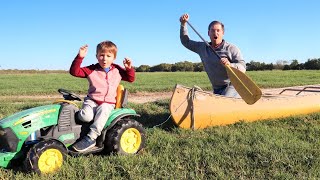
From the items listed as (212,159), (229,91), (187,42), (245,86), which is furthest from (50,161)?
(187,42)

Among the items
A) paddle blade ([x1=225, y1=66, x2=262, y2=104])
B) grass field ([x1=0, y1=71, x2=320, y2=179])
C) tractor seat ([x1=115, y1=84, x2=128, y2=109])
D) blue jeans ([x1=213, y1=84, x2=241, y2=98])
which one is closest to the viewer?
grass field ([x1=0, y1=71, x2=320, y2=179])

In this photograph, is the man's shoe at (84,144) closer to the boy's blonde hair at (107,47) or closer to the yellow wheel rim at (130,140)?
the yellow wheel rim at (130,140)

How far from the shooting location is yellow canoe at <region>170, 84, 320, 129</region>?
6660 millimetres

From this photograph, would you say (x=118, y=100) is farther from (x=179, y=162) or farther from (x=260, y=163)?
(x=260, y=163)

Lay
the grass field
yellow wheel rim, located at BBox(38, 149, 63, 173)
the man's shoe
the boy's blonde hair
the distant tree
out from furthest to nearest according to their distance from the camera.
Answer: the distant tree
the boy's blonde hair
the man's shoe
yellow wheel rim, located at BBox(38, 149, 63, 173)
the grass field

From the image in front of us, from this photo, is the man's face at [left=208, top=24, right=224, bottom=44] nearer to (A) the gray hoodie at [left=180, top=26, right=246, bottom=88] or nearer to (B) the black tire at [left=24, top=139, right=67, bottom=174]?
(A) the gray hoodie at [left=180, top=26, right=246, bottom=88]

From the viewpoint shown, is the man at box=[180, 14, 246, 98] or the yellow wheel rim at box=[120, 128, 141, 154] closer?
the yellow wheel rim at box=[120, 128, 141, 154]

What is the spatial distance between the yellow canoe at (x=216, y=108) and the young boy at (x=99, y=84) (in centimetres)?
142

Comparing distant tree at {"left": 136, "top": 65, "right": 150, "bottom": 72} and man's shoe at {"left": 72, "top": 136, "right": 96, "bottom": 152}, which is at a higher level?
distant tree at {"left": 136, "top": 65, "right": 150, "bottom": 72}

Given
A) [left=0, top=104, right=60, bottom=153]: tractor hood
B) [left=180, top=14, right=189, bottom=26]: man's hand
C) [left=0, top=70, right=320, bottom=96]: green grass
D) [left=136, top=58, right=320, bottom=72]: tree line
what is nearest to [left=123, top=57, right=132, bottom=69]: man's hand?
[left=0, top=104, right=60, bottom=153]: tractor hood

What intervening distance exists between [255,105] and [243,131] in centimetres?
109

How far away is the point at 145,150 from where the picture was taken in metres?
5.38

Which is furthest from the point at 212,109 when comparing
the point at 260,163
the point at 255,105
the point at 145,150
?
the point at 260,163

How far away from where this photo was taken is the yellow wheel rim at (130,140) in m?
5.18
